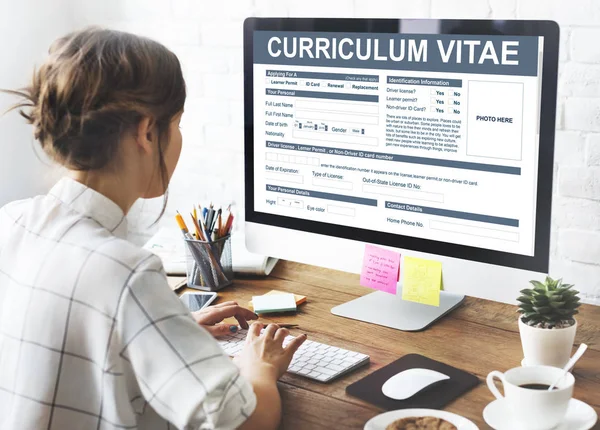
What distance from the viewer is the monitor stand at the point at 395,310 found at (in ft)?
4.70

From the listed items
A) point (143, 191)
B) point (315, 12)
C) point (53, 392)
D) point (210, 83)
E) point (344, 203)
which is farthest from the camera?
point (210, 83)

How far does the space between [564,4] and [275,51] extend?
1.84 feet

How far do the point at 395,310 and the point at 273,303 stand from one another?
23 cm

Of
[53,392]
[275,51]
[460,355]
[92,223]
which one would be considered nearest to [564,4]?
[275,51]

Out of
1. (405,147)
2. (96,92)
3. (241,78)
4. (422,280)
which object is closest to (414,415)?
(422,280)

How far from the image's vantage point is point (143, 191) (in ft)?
3.78

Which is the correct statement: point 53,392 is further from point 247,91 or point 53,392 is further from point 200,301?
point 247,91

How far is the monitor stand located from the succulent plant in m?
0.23

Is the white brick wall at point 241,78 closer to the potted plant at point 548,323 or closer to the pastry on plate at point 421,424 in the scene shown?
the potted plant at point 548,323

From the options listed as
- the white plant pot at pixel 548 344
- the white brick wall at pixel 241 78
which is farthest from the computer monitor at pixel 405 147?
the white brick wall at pixel 241 78

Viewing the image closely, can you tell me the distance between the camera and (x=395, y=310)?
1494 millimetres

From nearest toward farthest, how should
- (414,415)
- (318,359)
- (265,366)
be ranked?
(414,415) < (265,366) < (318,359)

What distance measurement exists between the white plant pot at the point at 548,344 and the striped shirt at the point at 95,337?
46 cm

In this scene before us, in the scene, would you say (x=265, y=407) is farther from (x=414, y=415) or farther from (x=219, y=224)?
(x=219, y=224)
